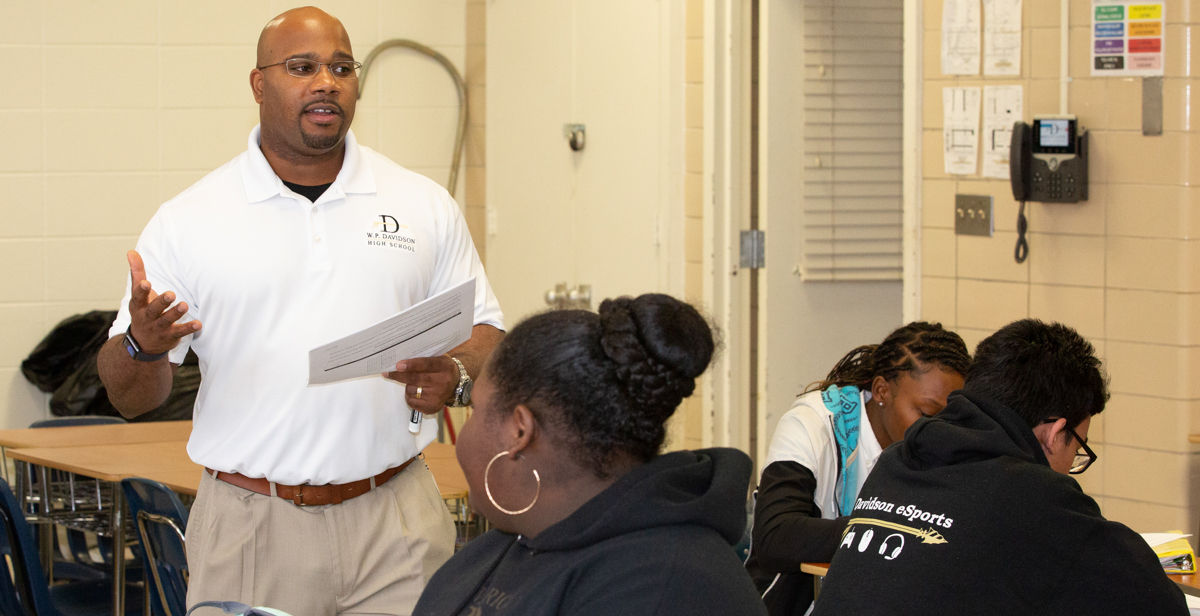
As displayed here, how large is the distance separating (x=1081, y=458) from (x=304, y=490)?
4.57 ft

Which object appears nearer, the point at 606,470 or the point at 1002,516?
the point at 606,470

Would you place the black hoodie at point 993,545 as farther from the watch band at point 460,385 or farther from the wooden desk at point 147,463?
the wooden desk at point 147,463

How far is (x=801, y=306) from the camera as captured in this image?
459 cm

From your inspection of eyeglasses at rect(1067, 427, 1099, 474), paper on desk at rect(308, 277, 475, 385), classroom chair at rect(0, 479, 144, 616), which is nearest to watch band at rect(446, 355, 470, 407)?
paper on desk at rect(308, 277, 475, 385)

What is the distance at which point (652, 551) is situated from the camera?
1344 mm

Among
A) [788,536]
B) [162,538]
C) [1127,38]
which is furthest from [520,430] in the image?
[1127,38]

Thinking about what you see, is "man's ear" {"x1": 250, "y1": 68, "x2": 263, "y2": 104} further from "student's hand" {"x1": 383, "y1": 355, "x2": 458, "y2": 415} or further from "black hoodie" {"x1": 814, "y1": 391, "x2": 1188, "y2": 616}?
"black hoodie" {"x1": 814, "y1": 391, "x2": 1188, "y2": 616}

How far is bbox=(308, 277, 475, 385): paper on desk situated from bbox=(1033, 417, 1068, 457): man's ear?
950 mm

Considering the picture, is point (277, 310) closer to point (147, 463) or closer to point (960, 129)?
point (147, 463)

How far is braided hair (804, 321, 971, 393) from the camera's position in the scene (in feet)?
8.72

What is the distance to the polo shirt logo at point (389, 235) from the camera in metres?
2.29

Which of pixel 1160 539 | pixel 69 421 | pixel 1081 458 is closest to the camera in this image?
pixel 1081 458

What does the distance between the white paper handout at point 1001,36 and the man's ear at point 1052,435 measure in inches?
81.6

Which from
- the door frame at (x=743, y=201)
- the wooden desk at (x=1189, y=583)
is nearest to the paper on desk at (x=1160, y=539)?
the wooden desk at (x=1189, y=583)
